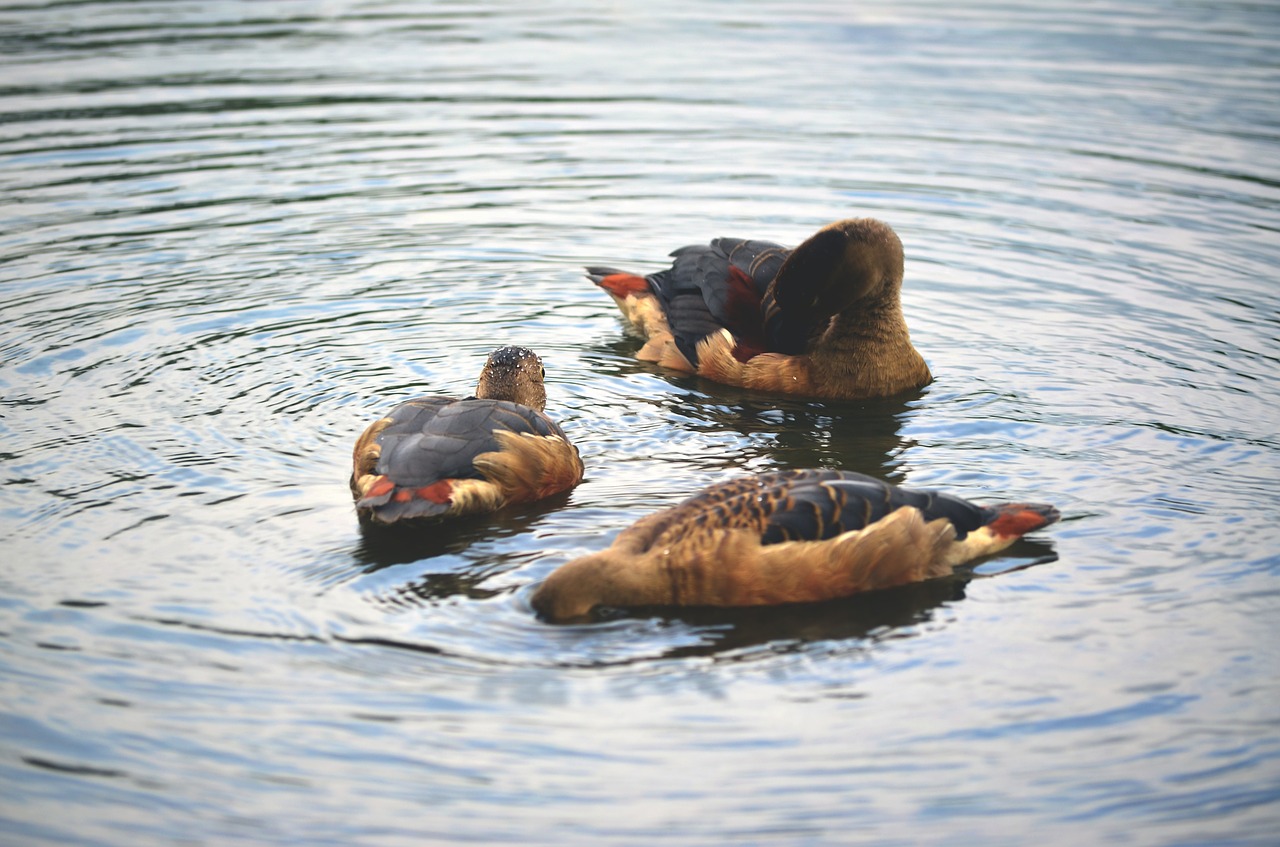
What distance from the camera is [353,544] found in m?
8.34

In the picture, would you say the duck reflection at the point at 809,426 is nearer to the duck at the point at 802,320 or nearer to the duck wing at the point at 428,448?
the duck at the point at 802,320

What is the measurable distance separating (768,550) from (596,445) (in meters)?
2.81

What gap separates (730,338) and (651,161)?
656cm

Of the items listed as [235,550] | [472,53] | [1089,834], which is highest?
[472,53]

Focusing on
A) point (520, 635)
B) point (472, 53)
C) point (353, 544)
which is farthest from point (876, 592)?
point (472, 53)

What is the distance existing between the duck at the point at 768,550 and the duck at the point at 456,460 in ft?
3.89

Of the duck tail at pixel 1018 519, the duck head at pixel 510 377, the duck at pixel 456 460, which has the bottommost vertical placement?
the duck tail at pixel 1018 519

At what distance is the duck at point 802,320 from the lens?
11.2 metres

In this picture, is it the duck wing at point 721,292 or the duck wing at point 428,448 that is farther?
the duck wing at point 721,292

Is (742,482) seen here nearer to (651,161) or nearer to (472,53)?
(651,161)

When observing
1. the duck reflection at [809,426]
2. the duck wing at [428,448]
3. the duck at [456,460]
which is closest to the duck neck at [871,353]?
the duck reflection at [809,426]

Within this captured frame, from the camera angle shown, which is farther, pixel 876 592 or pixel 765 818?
pixel 876 592

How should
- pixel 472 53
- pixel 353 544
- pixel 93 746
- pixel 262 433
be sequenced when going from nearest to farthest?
pixel 93 746 → pixel 353 544 → pixel 262 433 → pixel 472 53

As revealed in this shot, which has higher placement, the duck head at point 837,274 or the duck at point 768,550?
the duck head at point 837,274
